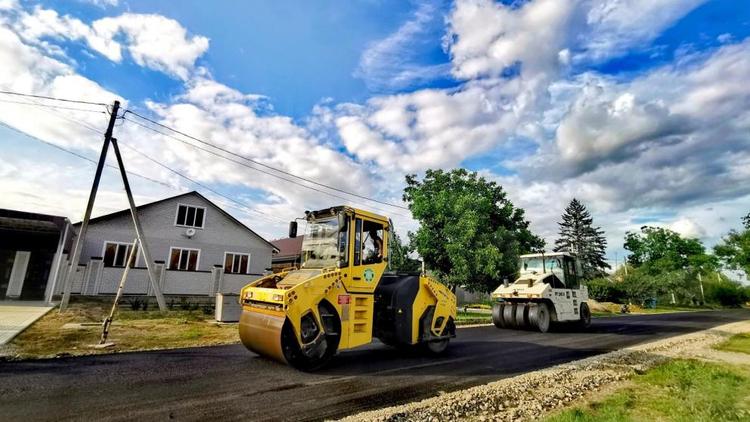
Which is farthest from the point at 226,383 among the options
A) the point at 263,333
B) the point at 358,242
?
the point at 358,242

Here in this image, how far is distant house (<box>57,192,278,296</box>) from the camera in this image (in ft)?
60.6

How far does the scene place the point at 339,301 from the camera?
6.95 m

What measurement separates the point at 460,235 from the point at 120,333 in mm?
19154

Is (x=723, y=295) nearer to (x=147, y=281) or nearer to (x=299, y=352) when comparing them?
(x=299, y=352)

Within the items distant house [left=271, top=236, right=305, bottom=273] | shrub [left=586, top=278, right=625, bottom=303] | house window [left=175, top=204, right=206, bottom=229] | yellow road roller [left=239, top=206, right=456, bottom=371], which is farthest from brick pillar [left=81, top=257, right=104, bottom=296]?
shrub [left=586, top=278, right=625, bottom=303]

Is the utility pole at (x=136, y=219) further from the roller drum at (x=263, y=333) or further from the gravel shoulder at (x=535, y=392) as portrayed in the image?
the gravel shoulder at (x=535, y=392)

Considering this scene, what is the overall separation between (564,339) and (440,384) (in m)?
8.23

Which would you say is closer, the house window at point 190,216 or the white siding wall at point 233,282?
the white siding wall at point 233,282

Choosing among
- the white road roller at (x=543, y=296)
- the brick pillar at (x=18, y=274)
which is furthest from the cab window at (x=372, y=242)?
the brick pillar at (x=18, y=274)

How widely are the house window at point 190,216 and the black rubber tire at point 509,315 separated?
58.2ft

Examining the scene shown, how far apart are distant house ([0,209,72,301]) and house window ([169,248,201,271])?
479 cm

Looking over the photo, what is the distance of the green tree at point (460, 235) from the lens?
23.5 metres

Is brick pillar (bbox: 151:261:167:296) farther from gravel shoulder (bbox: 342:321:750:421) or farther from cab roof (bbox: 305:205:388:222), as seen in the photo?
gravel shoulder (bbox: 342:321:750:421)

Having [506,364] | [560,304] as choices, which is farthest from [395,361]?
[560,304]
